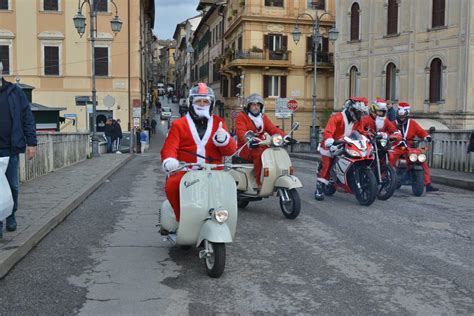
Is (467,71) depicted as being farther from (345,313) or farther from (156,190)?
(345,313)

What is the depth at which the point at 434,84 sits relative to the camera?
3216 cm

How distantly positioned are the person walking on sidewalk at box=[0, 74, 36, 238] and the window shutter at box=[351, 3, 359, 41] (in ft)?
107

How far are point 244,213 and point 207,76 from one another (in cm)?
6164

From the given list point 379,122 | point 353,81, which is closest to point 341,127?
point 379,122

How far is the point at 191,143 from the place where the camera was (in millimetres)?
6148

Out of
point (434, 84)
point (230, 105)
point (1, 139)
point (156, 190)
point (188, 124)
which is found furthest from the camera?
point (230, 105)

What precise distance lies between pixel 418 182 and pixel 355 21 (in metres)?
27.6

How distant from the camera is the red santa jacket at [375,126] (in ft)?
35.9

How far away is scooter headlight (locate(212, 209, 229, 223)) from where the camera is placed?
5.52 m

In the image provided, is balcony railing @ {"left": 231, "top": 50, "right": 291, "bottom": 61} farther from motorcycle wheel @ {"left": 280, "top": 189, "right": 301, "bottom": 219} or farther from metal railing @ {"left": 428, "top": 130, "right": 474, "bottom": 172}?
motorcycle wheel @ {"left": 280, "top": 189, "right": 301, "bottom": 219}

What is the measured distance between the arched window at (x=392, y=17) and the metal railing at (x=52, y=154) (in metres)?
20.2

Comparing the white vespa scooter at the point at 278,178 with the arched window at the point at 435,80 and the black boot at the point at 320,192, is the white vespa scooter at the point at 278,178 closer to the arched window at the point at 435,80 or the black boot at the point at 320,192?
the black boot at the point at 320,192

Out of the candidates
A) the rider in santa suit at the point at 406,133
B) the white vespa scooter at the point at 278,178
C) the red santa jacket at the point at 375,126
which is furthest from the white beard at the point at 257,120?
the rider in santa suit at the point at 406,133

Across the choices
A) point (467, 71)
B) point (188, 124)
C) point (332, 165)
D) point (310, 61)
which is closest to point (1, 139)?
point (188, 124)
